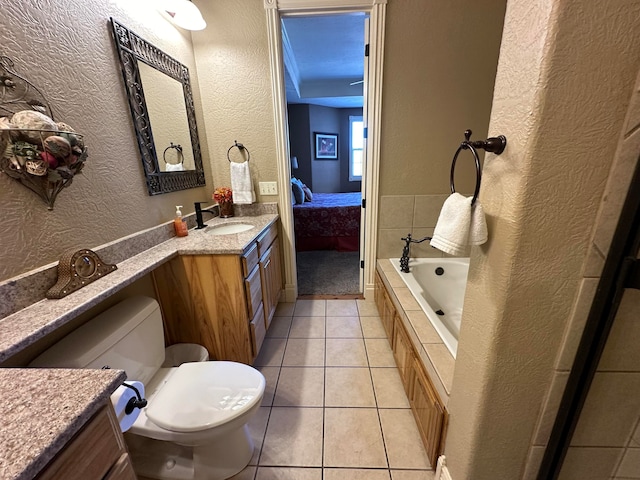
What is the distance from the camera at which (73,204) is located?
1031 millimetres

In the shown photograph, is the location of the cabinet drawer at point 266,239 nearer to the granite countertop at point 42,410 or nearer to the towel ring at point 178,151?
the towel ring at point 178,151

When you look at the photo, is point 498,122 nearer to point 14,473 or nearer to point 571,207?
point 571,207

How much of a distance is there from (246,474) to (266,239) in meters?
1.31

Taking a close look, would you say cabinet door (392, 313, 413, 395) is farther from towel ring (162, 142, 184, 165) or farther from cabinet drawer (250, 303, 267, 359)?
towel ring (162, 142, 184, 165)

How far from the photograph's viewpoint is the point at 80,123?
3.54 ft

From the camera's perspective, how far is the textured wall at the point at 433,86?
181 cm

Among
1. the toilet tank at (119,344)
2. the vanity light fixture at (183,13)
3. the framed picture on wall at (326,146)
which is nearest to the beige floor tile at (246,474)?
the toilet tank at (119,344)

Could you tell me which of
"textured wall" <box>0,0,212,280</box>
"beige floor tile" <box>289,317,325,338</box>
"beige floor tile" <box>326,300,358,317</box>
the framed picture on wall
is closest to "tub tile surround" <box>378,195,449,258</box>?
"beige floor tile" <box>326,300,358,317</box>

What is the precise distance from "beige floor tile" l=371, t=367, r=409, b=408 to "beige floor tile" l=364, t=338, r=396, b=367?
1.7 inches

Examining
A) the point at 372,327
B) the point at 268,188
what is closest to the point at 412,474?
the point at 372,327

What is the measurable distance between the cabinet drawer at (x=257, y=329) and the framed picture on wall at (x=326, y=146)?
467cm

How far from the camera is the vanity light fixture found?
1.57 metres

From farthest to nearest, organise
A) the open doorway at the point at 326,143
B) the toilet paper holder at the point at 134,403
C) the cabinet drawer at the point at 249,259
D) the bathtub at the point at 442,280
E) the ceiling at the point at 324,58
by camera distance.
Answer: the open doorway at the point at 326,143 < the ceiling at the point at 324,58 < the bathtub at the point at 442,280 < the cabinet drawer at the point at 249,259 < the toilet paper holder at the point at 134,403

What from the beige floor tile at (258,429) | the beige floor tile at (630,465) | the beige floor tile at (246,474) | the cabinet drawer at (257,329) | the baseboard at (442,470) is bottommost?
the beige floor tile at (258,429)
